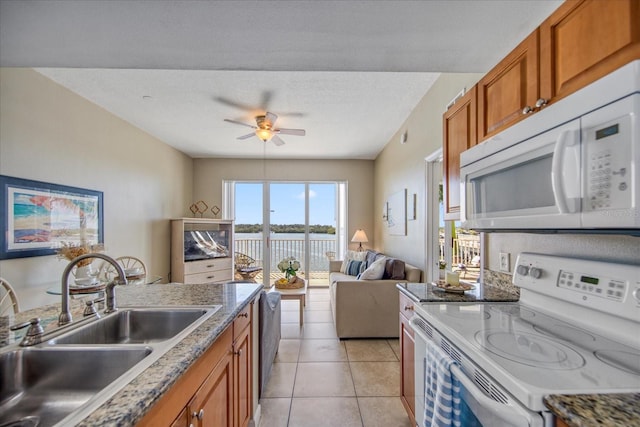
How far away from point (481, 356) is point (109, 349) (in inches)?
45.9

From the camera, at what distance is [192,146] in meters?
5.05

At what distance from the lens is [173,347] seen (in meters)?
0.93

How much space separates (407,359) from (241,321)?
104cm

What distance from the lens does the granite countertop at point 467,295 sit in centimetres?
152

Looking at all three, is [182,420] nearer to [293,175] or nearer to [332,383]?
[332,383]

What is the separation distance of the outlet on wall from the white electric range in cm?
30

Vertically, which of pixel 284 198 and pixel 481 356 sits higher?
pixel 284 198

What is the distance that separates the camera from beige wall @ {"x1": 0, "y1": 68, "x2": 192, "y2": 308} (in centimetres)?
241

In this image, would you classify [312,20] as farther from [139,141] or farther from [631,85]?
[139,141]

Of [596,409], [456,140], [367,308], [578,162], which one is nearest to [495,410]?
[596,409]

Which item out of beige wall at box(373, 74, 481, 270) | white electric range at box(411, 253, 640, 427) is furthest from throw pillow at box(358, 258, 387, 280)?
white electric range at box(411, 253, 640, 427)

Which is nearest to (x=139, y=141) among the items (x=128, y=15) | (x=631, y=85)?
(x=128, y=15)

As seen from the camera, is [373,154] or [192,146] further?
[373,154]

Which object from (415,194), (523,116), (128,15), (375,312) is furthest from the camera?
(415,194)
